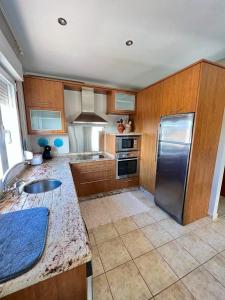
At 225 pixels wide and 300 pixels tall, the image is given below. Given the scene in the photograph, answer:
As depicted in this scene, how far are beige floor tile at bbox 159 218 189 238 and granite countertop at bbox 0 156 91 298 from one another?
5.17 feet

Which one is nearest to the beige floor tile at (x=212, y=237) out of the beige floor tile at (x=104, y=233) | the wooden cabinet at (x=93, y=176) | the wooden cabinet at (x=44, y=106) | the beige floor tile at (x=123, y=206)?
the beige floor tile at (x=123, y=206)

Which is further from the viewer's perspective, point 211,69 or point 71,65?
point 71,65

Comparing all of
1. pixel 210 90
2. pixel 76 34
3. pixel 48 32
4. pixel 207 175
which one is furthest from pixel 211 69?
pixel 48 32

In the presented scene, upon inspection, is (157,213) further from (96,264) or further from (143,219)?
(96,264)

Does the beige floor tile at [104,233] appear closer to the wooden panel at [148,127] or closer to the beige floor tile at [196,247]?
the beige floor tile at [196,247]

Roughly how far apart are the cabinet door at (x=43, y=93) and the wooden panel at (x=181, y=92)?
189cm

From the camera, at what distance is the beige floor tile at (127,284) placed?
1.19 m

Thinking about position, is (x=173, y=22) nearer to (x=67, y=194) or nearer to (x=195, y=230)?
(x=67, y=194)

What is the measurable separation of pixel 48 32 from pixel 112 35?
748mm

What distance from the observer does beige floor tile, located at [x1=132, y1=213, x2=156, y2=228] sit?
2080 mm

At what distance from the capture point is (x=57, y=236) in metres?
0.79

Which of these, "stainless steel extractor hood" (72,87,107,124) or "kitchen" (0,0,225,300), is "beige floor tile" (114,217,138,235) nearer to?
"kitchen" (0,0,225,300)

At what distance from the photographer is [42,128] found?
2.51 meters

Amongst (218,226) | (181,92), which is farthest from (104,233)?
(181,92)
